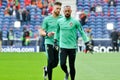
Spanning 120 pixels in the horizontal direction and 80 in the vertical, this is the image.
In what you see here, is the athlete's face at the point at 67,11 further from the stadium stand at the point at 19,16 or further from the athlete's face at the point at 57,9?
the stadium stand at the point at 19,16

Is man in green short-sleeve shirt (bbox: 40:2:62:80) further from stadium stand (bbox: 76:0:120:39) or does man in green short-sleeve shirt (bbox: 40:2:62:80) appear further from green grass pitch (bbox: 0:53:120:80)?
stadium stand (bbox: 76:0:120:39)

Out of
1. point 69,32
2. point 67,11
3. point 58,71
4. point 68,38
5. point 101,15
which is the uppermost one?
point 67,11

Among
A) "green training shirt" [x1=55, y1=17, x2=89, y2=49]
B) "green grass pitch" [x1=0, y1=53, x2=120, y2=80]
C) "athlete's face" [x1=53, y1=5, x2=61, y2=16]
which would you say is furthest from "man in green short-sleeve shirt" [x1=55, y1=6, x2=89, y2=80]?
"green grass pitch" [x1=0, y1=53, x2=120, y2=80]

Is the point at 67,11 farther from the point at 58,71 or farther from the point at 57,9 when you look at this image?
the point at 58,71

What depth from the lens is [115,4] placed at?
46031 mm

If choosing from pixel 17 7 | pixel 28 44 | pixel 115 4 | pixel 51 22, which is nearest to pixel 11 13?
pixel 17 7

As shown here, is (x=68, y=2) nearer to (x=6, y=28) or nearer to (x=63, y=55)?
(x=6, y=28)

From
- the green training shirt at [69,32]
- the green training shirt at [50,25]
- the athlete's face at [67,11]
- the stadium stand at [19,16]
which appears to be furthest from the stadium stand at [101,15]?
the athlete's face at [67,11]

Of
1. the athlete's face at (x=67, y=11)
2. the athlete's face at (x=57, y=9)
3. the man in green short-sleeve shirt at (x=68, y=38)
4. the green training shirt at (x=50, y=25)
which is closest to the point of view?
the athlete's face at (x=67, y=11)

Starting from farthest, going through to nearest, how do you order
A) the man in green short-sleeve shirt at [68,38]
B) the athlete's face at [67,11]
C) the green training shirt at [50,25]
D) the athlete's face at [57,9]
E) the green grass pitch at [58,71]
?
the green grass pitch at [58,71]
the green training shirt at [50,25]
the athlete's face at [57,9]
the man in green short-sleeve shirt at [68,38]
the athlete's face at [67,11]

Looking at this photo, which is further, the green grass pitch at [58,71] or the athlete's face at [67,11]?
the green grass pitch at [58,71]

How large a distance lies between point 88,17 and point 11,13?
7.45 metres

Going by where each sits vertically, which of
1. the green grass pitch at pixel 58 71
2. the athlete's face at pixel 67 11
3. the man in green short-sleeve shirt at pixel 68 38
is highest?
the athlete's face at pixel 67 11

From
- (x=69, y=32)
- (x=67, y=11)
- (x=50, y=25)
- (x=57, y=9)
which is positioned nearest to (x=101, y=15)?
(x=50, y=25)
